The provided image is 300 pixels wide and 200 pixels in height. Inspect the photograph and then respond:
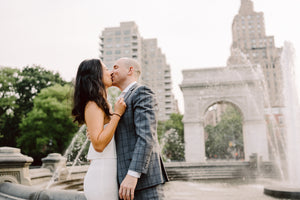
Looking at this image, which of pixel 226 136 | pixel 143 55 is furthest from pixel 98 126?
pixel 143 55

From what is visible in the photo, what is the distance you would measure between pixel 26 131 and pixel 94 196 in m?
24.9

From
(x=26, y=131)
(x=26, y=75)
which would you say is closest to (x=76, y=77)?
(x=26, y=131)

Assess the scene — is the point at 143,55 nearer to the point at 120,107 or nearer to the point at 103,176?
the point at 120,107

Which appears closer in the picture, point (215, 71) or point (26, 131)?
point (215, 71)

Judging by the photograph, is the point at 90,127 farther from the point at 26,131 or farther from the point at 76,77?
the point at 26,131

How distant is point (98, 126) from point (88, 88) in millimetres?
345

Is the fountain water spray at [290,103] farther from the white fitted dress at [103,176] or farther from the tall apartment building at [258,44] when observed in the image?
the tall apartment building at [258,44]

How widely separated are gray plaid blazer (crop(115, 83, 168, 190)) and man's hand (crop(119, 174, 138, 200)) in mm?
80

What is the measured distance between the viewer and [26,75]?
1080 inches

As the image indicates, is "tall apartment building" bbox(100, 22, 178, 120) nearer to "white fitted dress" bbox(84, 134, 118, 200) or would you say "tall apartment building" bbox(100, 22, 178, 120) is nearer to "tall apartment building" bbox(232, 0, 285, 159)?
"tall apartment building" bbox(232, 0, 285, 159)

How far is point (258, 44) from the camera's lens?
7731cm

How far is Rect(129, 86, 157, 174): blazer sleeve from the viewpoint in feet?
6.04

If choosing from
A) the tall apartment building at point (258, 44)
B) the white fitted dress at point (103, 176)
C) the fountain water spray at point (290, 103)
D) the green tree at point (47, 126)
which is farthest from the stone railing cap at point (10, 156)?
the tall apartment building at point (258, 44)

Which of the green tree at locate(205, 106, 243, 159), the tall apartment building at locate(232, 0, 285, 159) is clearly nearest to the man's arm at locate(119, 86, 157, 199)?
the green tree at locate(205, 106, 243, 159)
